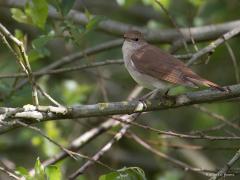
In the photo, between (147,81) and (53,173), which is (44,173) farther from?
(147,81)

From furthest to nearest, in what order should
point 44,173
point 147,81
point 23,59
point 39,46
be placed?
point 147,81
point 39,46
point 23,59
point 44,173

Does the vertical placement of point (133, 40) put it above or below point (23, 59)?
below

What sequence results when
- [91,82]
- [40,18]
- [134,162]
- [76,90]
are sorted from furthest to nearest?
1. [91,82]
2. [134,162]
3. [76,90]
4. [40,18]

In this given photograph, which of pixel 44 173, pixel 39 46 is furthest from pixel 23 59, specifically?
pixel 39 46

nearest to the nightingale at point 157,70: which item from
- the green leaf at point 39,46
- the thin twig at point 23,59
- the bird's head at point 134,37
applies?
the bird's head at point 134,37

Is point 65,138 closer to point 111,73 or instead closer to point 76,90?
point 76,90

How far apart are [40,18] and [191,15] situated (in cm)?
222

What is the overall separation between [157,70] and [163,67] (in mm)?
52

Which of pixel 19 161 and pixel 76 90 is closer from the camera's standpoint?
pixel 76 90

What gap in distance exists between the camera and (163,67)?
4.43m

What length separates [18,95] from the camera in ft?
14.7

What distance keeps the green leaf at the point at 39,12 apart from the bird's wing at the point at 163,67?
0.85 m

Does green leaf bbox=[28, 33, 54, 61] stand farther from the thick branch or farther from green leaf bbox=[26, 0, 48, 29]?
the thick branch

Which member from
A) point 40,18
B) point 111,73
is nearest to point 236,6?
point 111,73
